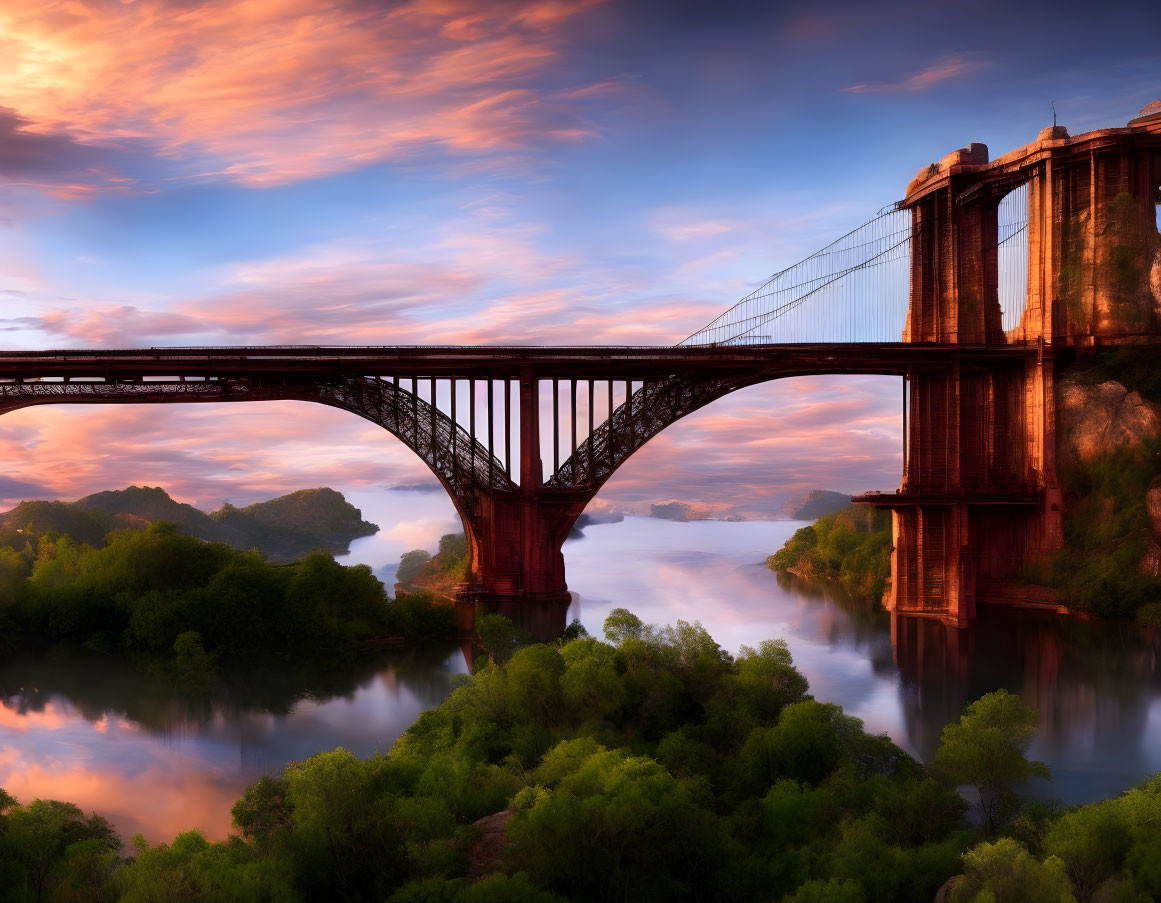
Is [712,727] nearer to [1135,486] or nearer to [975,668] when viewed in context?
[975,668]

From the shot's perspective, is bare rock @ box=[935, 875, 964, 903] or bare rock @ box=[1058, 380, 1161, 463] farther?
bare rock @ box=[1058, 380, 1161, 463]

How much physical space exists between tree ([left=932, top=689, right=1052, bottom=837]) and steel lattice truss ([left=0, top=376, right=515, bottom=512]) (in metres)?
16.9

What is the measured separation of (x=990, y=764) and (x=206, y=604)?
65.5ft

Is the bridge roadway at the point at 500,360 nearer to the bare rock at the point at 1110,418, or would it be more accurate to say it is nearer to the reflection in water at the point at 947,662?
the bare rock at the point at 1110,418

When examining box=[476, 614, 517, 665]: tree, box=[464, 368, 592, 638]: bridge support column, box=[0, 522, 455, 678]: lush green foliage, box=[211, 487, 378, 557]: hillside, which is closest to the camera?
box=[476, 614, 517, 665]: tree

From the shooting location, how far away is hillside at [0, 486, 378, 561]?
53.0 meters

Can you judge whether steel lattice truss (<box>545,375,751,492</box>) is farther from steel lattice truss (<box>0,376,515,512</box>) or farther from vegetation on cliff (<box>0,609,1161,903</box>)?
vegetation on cliff (<box>0,609,1161,903</box>)

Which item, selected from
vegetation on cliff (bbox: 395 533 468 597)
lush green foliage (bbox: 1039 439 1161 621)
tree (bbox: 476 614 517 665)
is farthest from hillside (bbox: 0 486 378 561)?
lush green foliage (bbox: 1039 439 1161 621)

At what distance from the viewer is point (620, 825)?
38.6 feet

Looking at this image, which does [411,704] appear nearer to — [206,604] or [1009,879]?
[206,604]

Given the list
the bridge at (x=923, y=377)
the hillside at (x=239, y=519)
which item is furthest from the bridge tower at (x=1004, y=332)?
the hillside at (x=239, y=519)

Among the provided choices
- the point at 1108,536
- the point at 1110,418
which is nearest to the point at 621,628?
the point at 1108,536

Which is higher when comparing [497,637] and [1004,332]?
[1004,332]

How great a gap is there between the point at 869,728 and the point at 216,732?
13.3m
